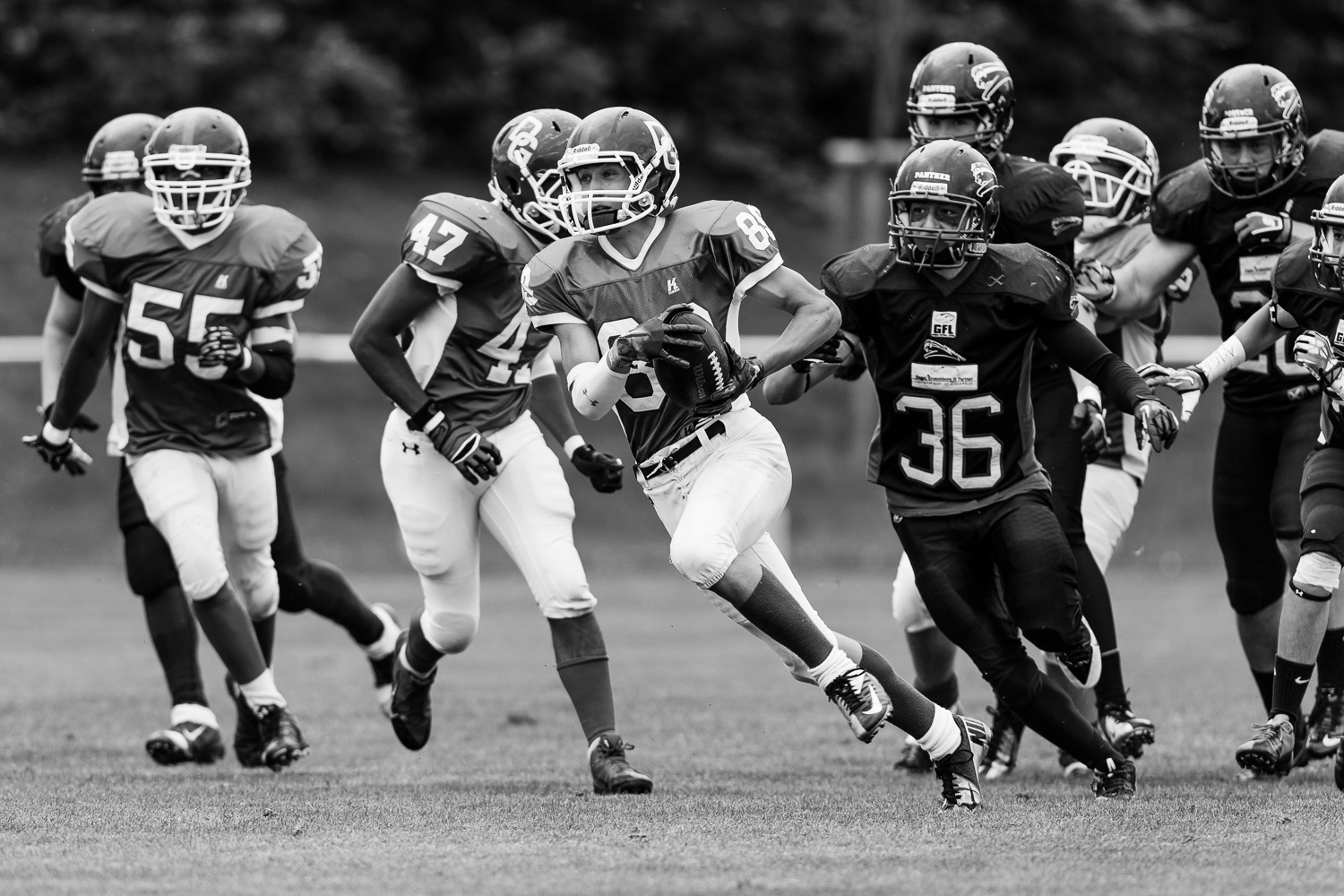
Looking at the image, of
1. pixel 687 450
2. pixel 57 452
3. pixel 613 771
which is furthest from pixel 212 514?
pixel 687 450

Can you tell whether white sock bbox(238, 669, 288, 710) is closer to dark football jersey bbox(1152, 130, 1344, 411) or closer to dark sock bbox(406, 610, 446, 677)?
dark sock bbox(406, 610, 446, 677)

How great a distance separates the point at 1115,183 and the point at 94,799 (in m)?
3.87

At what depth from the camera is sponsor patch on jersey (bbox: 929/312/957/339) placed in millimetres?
5531

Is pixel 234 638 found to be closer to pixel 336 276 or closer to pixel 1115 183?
pixel 1115 183

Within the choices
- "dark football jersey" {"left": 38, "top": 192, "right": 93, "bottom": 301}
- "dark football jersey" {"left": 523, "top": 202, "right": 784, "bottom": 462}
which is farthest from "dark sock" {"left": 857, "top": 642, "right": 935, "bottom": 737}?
"dark football jersey" {"left": 38, "top": 192, "right": 93, "bottom": 301}

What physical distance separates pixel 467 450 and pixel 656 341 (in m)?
1.07

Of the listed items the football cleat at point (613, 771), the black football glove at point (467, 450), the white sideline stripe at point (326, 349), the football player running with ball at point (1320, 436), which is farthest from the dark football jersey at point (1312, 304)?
the white sideline stripe at point (326, 349)

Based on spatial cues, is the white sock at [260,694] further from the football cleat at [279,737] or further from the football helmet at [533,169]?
the football helmet at [533,169]

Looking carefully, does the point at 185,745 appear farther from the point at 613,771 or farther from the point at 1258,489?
the point at 1258,489

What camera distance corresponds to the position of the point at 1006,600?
557 cm

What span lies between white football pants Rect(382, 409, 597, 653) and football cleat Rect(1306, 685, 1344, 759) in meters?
2.38

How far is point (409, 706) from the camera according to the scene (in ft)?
21.7

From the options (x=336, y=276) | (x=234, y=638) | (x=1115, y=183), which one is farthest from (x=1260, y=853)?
(x=336, y=276)

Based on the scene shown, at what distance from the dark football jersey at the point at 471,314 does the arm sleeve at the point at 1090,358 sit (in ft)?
5.51
